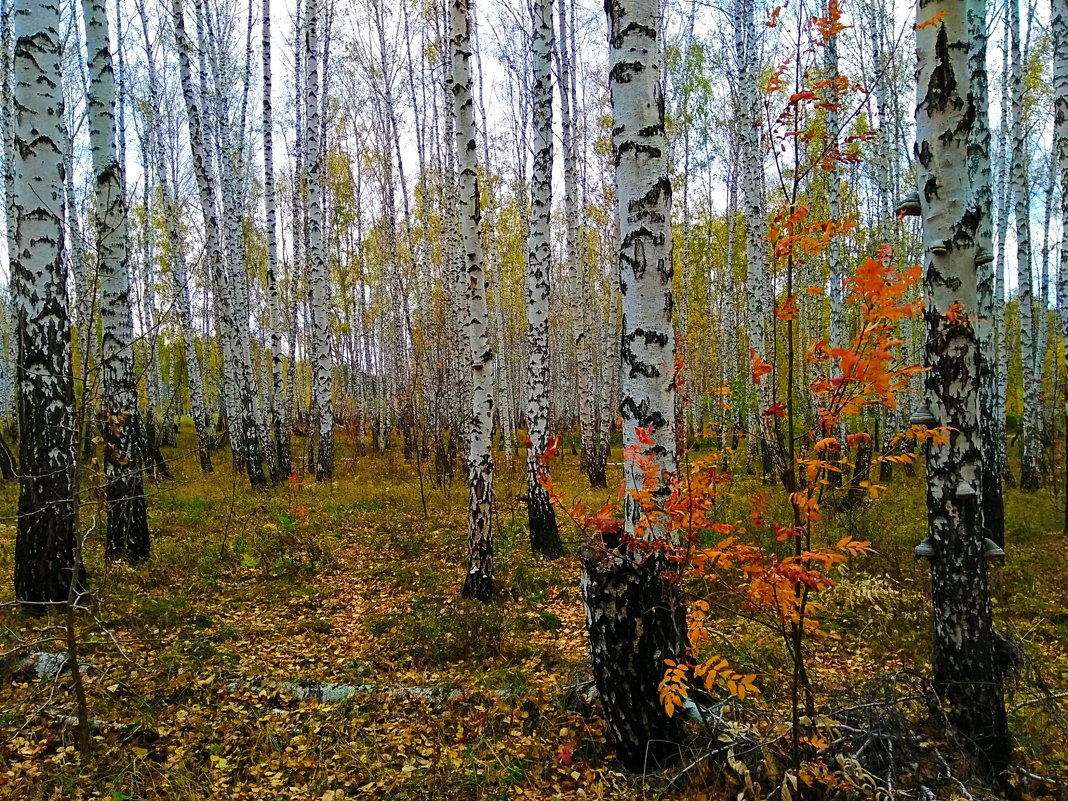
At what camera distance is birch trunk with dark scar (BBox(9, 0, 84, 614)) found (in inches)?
169

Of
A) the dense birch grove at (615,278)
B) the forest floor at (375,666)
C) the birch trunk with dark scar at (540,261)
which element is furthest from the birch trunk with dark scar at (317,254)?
the birch trunk with dark scar at (540,261)

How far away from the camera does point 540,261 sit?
7500mm

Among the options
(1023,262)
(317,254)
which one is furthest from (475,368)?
(1023,262)

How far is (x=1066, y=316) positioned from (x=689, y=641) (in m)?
8.80

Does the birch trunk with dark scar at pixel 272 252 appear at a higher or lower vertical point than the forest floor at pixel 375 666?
higher

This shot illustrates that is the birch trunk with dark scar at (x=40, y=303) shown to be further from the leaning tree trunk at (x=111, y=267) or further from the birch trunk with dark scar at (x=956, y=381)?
the birch trunk with dark scar at (x=956, y=381)

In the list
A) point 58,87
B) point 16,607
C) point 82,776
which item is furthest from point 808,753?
point 58,87

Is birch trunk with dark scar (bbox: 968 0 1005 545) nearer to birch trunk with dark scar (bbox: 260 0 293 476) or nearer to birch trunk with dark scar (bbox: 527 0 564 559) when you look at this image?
birch trunk with dark scar (bbox: 527 0 564 559)

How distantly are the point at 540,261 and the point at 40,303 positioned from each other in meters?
5.09

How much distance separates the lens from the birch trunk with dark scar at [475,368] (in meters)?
5.35

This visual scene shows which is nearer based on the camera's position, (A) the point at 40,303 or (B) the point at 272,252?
(A) the point at 40,303

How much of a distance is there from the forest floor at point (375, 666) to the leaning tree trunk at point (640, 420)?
0.33 meters

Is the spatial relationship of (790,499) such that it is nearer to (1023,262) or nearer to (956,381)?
(956,381)

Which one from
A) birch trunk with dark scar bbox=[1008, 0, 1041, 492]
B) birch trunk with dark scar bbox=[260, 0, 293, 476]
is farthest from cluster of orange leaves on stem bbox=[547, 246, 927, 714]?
birch trunk with dark scar bbox=[260, 0, 293, 476]
